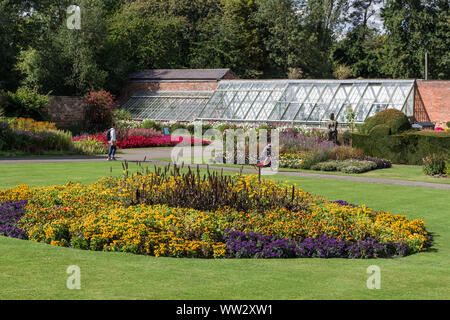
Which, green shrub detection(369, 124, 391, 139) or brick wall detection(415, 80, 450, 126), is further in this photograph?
brick wall detection(415, 80, 450, 126)

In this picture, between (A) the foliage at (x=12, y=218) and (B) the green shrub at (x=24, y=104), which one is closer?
(A) the foliage at (x=12, y=218)

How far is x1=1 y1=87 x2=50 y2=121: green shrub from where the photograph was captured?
95.3 ft

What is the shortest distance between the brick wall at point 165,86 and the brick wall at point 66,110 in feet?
28.2

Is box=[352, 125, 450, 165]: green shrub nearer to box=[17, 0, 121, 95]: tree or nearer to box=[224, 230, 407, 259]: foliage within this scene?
box=[224, 230, 407, 259]: foliage

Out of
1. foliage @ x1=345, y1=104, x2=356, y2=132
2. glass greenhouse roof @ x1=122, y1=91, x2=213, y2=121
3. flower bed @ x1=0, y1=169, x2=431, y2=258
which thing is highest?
glass greenhouse roof @ x1=122, y1=91, x2=213, y2=121

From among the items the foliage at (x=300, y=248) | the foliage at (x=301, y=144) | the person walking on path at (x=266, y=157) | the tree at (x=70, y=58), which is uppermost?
the tree at (x=70, y=58)

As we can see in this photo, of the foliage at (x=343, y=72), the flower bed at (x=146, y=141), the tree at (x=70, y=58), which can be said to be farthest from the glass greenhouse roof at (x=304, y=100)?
the foliage at (x=343, y=72)

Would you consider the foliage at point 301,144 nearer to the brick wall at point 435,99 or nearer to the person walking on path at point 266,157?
the person walking on path at point 266,157

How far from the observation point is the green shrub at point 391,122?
22281 millimetres

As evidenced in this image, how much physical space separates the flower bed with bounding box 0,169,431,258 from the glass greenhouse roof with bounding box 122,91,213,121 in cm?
2736

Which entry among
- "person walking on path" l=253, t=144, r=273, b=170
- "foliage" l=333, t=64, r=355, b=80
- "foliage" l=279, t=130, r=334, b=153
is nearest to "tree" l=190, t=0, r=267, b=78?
"foliage" l=333, t=64, r=355, b=80
